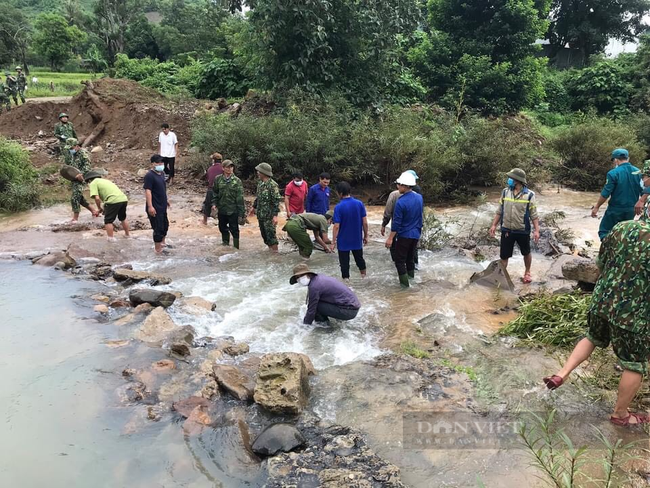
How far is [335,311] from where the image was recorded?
5707 millimetres

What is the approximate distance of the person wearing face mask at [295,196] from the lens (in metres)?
8.70

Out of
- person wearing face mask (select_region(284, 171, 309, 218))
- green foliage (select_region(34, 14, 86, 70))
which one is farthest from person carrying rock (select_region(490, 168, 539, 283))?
green foliage (select_region(34, 14, 86, 70))

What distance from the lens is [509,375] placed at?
4.57 metres

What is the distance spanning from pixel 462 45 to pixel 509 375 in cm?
1796

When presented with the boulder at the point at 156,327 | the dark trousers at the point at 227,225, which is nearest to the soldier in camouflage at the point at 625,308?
the boulder at the point at 156,327

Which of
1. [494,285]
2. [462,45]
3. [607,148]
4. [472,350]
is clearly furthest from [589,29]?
[472,350]

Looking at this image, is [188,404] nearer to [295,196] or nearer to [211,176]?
[295,196]

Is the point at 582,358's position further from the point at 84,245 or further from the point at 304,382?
the point at 84,245

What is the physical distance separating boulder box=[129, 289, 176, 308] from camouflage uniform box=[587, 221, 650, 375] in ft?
16.9

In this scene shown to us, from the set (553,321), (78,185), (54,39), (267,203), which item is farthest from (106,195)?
(54,39)

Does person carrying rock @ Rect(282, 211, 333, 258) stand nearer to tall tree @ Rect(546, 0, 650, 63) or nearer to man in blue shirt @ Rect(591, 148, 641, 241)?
man in blue shirt @ Rect(591, 148, 641, 241)

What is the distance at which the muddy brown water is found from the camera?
364cm

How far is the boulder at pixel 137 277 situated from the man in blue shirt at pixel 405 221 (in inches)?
140

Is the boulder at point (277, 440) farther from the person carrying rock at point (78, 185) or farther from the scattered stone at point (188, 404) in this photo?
the person carrying rock at point (78, 185)
